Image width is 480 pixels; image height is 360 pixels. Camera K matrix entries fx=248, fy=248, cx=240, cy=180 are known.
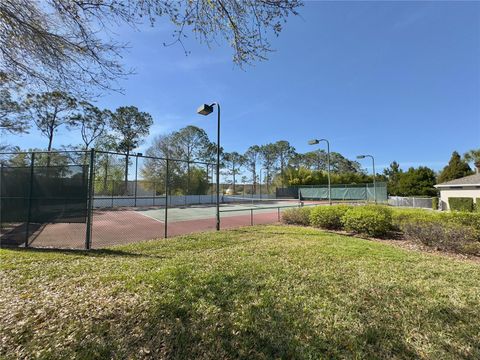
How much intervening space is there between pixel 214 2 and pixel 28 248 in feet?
22.9

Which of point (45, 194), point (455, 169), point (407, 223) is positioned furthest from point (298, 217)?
point (455, 169)

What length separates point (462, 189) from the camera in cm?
1817

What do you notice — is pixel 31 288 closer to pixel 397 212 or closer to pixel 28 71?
pixel 28 71

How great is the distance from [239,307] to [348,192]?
1250 inches

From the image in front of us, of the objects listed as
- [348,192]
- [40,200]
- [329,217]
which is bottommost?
[329,217]

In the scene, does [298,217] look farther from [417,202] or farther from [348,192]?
[348,192]

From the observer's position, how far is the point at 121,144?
26703mm

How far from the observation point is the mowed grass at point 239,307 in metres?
2.31

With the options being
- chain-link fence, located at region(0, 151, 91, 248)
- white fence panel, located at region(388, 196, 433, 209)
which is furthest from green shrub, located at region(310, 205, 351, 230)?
white fence panel, located at region(388, 196, 433, 209)

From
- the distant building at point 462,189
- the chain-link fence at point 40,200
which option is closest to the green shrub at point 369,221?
the chain-link fence at point 40,200

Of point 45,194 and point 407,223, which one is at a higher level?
point 45,194

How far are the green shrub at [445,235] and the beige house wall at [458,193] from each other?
46.9 ft

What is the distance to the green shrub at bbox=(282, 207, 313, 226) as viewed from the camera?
10.6 metres

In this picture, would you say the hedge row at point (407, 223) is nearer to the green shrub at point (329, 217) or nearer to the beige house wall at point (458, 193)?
the green shrub at point (329, 217)
